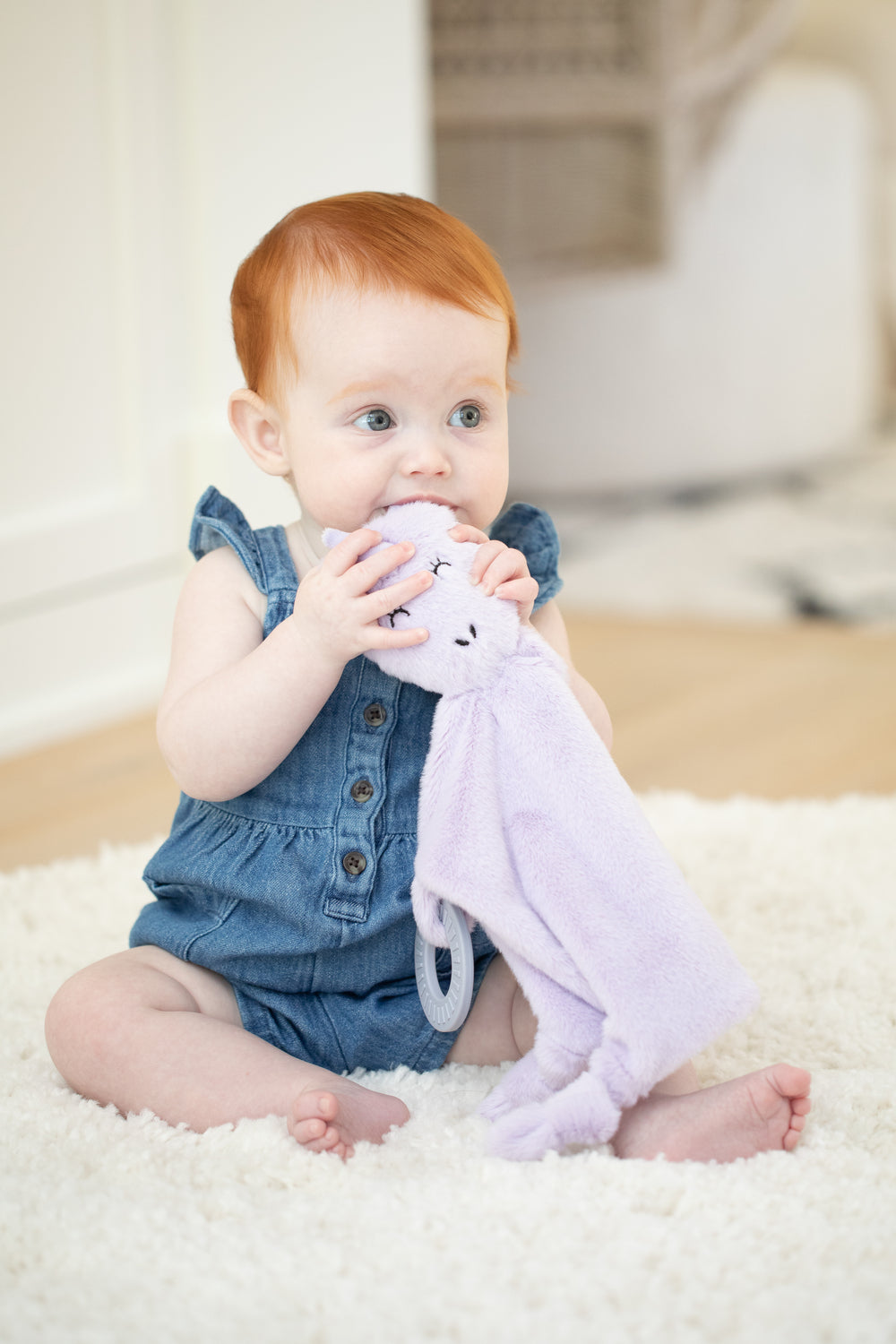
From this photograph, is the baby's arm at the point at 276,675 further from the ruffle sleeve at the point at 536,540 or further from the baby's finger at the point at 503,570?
the ruffle sleeve at the point at 536,540

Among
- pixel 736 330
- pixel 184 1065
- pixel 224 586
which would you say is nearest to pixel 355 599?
pixel 224 586

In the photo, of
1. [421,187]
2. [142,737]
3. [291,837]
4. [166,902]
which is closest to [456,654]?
[291,837]

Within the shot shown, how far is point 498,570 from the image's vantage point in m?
0.73

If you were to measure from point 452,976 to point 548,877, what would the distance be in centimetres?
9

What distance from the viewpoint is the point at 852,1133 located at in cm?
69

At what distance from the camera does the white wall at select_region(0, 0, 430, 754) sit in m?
1.52

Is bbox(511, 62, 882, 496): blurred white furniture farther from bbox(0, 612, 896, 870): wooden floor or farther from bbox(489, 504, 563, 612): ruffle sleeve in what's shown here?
bbox(489, 504, 563, 612): ruffle sleeve

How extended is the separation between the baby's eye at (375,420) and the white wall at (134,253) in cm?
87

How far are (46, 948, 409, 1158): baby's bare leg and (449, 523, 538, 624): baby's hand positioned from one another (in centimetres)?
26

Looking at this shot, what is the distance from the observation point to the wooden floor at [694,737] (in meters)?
1.35

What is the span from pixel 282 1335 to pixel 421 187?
1602 millimetres

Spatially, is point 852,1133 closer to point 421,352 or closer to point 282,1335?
point 282,1335

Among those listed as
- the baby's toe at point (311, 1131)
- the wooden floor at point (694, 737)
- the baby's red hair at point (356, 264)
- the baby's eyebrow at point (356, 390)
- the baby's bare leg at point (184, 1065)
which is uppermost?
the baby's red hair at point (356, 264)

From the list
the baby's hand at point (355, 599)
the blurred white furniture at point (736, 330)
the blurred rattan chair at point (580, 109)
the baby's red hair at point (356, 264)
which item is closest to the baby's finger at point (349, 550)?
the baby's hand at point (355, 599)
